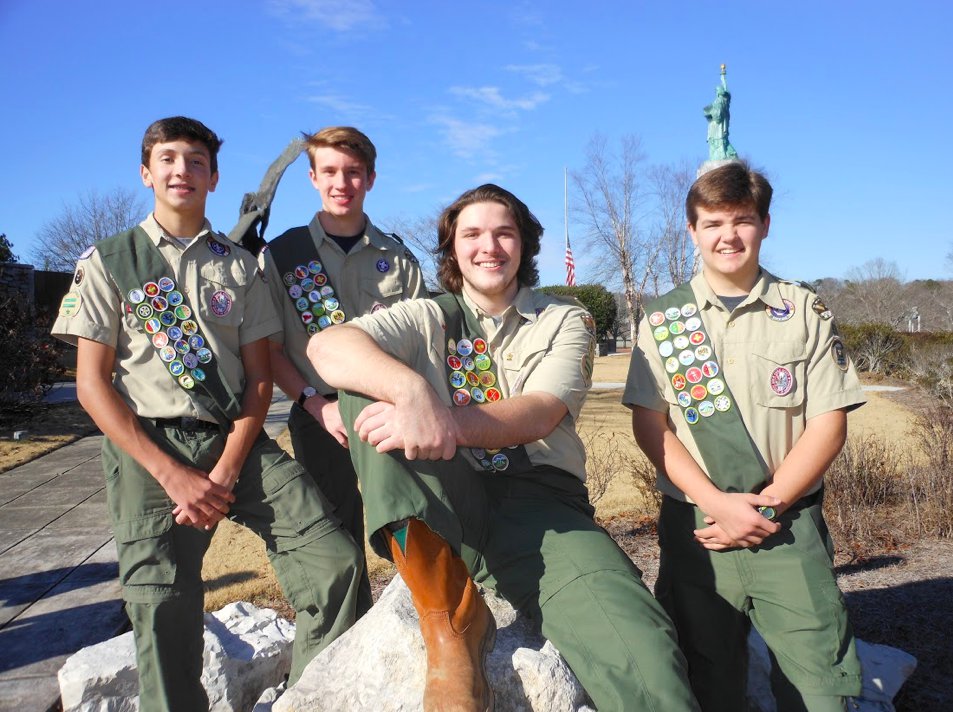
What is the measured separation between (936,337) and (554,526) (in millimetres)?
19002

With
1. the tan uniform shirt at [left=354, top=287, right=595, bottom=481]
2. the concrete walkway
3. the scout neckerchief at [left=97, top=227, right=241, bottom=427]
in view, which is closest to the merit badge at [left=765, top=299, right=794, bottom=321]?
the tan uniform shirt at [left=354, top=287, right=595, bottom=481]

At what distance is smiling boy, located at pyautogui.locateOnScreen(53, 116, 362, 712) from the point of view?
2457 millimetres

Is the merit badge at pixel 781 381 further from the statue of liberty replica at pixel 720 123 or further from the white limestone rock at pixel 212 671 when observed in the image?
the statue of liberty replica at pixel 720 123

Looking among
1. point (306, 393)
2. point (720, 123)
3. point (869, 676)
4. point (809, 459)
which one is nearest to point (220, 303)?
point (306, 393)

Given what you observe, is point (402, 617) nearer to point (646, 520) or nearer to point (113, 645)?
point (113, 645)

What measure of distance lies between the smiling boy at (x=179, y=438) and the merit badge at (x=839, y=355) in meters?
1.73

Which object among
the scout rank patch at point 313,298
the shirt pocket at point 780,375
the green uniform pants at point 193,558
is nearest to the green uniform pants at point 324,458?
the scout rank patch at point 313,298

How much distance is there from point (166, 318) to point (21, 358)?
10372 mm

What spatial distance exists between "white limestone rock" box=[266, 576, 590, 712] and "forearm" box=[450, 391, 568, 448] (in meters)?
0.61

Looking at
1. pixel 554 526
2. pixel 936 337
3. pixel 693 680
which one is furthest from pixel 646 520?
pixel 936 337

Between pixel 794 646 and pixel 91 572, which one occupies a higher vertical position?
pixel 794 646

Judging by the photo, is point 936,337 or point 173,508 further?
point 936,337

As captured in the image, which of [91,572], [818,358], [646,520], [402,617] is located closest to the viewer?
[402,617]

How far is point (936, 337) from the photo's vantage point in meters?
17.8
